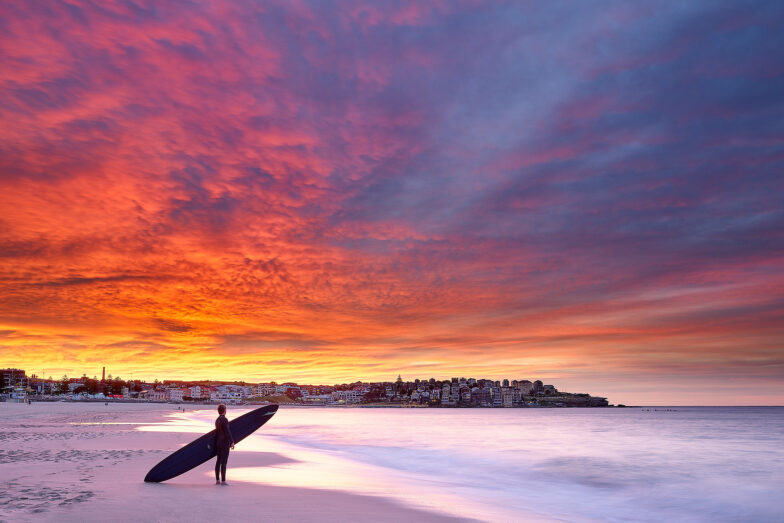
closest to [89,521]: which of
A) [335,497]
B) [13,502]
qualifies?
[13,502]

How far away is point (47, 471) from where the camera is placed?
49.5 feet

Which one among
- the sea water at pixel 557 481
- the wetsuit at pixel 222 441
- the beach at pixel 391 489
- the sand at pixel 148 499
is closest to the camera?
the sand at pixel 148 499

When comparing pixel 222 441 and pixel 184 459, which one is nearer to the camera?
pixel 222 441

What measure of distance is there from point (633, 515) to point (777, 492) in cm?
1094

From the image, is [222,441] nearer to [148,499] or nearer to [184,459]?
[184,459]

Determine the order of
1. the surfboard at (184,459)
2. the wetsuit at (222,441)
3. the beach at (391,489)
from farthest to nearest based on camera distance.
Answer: the surfboard at (184,459) → the wetsuit at (222,441) → the beach at (391,489)

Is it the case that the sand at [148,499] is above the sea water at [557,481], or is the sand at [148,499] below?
above

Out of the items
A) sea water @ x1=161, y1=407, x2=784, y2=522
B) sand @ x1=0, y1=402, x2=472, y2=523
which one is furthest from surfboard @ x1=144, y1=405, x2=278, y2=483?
sea water @ x1=161, y1=407, x2=784, y2=522

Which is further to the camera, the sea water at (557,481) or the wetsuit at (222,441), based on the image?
the sea water at (557,481)

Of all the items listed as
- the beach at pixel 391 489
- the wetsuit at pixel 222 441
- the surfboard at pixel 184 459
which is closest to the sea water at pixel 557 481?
the beach at pixel 391 489

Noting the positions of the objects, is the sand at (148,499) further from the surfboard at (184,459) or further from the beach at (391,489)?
the surfboard at (184,459)

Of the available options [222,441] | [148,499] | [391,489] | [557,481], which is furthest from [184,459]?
[557,481]

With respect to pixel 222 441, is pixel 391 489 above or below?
below

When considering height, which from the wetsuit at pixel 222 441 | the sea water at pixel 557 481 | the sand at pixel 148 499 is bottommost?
the sea water at pixel 557 481
